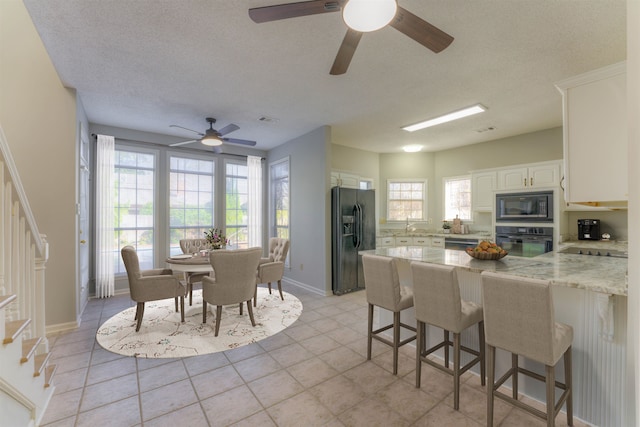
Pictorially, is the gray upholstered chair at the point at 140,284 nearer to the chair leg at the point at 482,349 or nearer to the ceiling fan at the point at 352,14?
the ceiling fan at the point at 352,14

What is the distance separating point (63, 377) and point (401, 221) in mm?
6150

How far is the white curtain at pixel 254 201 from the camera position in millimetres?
6102

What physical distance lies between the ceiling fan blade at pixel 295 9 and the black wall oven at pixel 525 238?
417cm

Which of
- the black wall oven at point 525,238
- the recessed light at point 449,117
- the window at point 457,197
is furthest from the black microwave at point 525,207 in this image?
the recessed light at point 449,117

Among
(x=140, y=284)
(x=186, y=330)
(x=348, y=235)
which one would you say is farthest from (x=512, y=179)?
(x=140, y=284)

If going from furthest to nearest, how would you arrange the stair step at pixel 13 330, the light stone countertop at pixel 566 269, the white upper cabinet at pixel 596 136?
the white upper cabinet at pixel 596 136
the light stone countertop at pixel 566 269
the stair step at pixel 13 330

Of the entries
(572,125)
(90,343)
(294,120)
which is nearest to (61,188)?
(90,343)

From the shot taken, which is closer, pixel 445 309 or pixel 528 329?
pixel 528 329

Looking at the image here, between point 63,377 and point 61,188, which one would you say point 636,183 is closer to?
point 63,377

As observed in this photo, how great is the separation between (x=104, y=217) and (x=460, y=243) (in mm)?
6472

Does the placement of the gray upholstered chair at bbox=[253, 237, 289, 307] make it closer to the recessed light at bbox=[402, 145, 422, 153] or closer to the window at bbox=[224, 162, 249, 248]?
the window at bbox=[224, 162, 249, 248]

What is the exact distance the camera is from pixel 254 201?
6.18 meters

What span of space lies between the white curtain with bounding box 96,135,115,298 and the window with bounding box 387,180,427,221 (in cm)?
560

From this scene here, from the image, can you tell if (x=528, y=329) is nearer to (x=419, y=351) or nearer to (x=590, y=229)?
(x=419, y=351)
